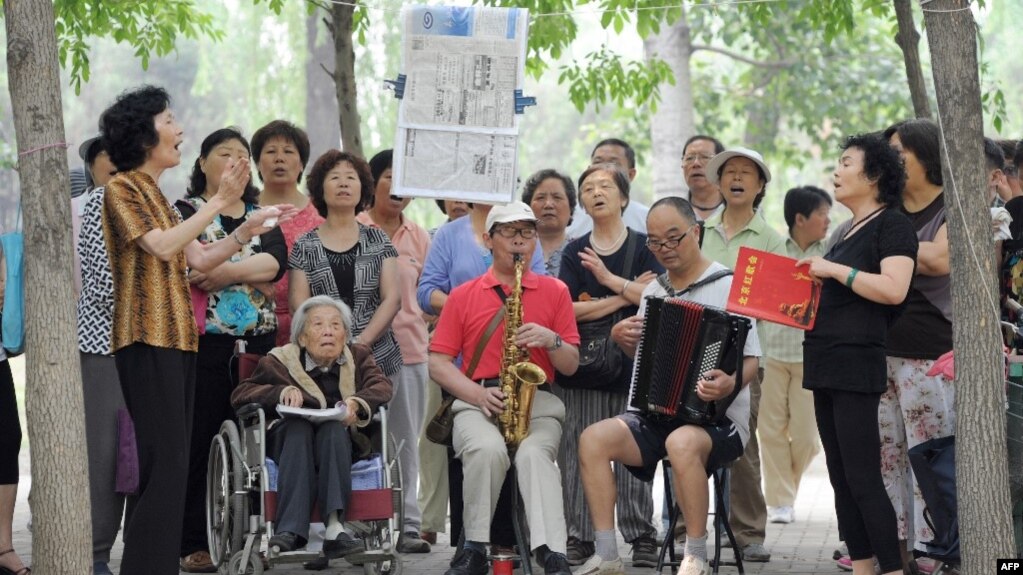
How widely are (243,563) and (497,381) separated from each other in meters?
1.57

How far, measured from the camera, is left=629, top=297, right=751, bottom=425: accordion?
7.21 meters

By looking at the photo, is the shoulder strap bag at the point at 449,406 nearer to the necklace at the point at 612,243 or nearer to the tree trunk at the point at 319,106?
the necklace at the point at 612,243

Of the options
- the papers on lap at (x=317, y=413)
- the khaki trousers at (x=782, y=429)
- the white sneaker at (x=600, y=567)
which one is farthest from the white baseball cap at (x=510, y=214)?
the khaki trousers at (x=782, y=429)

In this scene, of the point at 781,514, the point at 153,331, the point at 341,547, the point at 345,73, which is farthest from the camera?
the point at 781,514

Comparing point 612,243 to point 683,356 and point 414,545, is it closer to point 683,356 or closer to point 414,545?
point 683,356

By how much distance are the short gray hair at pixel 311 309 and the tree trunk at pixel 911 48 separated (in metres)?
3.64

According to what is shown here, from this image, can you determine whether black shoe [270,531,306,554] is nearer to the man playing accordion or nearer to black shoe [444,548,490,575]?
black shoe [444,548,490,575]

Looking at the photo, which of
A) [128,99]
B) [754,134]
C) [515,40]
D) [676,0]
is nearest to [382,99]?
[754,134]

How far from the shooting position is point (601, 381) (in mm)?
8203

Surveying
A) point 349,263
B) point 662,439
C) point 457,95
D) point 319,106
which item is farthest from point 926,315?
point 319,106

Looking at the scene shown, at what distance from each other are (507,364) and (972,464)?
2.56m

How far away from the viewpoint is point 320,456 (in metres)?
7.31

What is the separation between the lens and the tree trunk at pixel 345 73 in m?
10.0

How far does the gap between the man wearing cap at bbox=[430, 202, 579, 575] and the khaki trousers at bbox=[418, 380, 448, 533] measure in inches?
53.3
